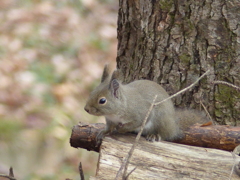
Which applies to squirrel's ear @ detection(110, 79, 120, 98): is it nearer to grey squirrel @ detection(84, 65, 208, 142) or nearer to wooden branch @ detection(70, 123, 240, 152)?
grey squirrel @ detection(84, 65, 208, 142)

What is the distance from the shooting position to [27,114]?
451 cm

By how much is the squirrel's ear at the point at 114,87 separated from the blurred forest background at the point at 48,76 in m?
1.69

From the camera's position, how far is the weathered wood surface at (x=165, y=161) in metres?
1.98

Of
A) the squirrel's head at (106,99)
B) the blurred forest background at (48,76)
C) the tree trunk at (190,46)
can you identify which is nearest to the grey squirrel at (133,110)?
the squirrel's head at (106,99)

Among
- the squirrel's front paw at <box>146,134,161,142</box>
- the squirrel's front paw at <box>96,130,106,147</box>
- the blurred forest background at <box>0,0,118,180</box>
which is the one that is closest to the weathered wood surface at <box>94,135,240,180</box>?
the squirrel's front paw at <box>146,134,161,142</box>

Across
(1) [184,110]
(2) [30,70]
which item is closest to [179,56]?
(1) [184,110]

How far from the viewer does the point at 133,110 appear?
2.56 metres

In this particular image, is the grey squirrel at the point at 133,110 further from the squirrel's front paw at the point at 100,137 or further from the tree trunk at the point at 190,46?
the tree trunk at the point at 190,46

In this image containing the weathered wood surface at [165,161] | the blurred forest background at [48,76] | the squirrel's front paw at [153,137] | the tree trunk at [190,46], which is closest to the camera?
the weathered wood surface at [165,161]

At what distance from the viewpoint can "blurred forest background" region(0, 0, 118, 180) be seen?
4195mm

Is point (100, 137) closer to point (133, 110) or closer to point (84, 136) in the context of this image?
point (84, 136)

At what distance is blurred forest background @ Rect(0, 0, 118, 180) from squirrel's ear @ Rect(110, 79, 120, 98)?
66.6 inches

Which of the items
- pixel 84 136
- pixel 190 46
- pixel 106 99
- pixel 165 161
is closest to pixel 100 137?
pixel 84 136

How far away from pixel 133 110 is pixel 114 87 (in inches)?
8.0
